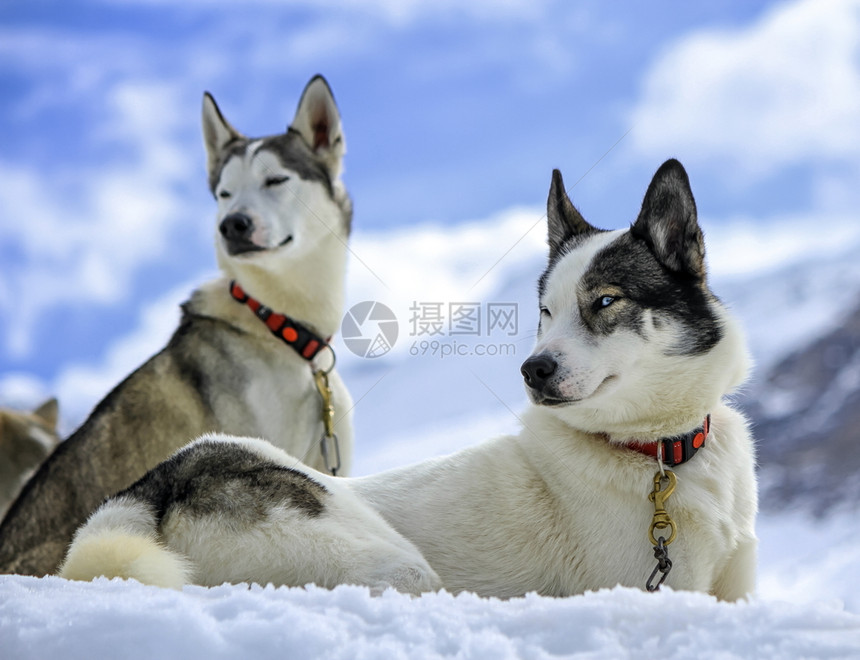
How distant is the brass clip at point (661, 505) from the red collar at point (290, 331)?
9.10 feet

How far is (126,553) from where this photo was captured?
8.61ft

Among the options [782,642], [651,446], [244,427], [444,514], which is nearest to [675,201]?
[651,446]

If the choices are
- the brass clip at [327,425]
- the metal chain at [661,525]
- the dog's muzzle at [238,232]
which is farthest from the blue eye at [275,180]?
the metal chain at [661,525]

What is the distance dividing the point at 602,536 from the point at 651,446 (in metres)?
0.41

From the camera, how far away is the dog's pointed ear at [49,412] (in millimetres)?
9156

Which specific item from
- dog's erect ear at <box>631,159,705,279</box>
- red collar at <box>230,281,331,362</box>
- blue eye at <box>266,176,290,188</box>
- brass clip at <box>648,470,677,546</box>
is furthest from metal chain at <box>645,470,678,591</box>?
blue eye at <box>266,176,290,188</box>

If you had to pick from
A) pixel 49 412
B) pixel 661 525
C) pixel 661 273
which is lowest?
pixel 661 525

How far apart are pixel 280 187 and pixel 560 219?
2.34 meters

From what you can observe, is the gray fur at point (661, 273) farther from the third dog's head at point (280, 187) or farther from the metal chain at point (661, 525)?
the third dog's head at point (280, 187)

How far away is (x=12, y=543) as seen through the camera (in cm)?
462

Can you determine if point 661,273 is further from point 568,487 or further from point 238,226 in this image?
point 238,226

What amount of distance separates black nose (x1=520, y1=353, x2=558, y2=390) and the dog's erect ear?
2.26 ft

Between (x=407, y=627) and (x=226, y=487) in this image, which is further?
(x=226, y=487)

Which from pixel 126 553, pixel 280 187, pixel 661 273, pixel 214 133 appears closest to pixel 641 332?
pixel 661 273
